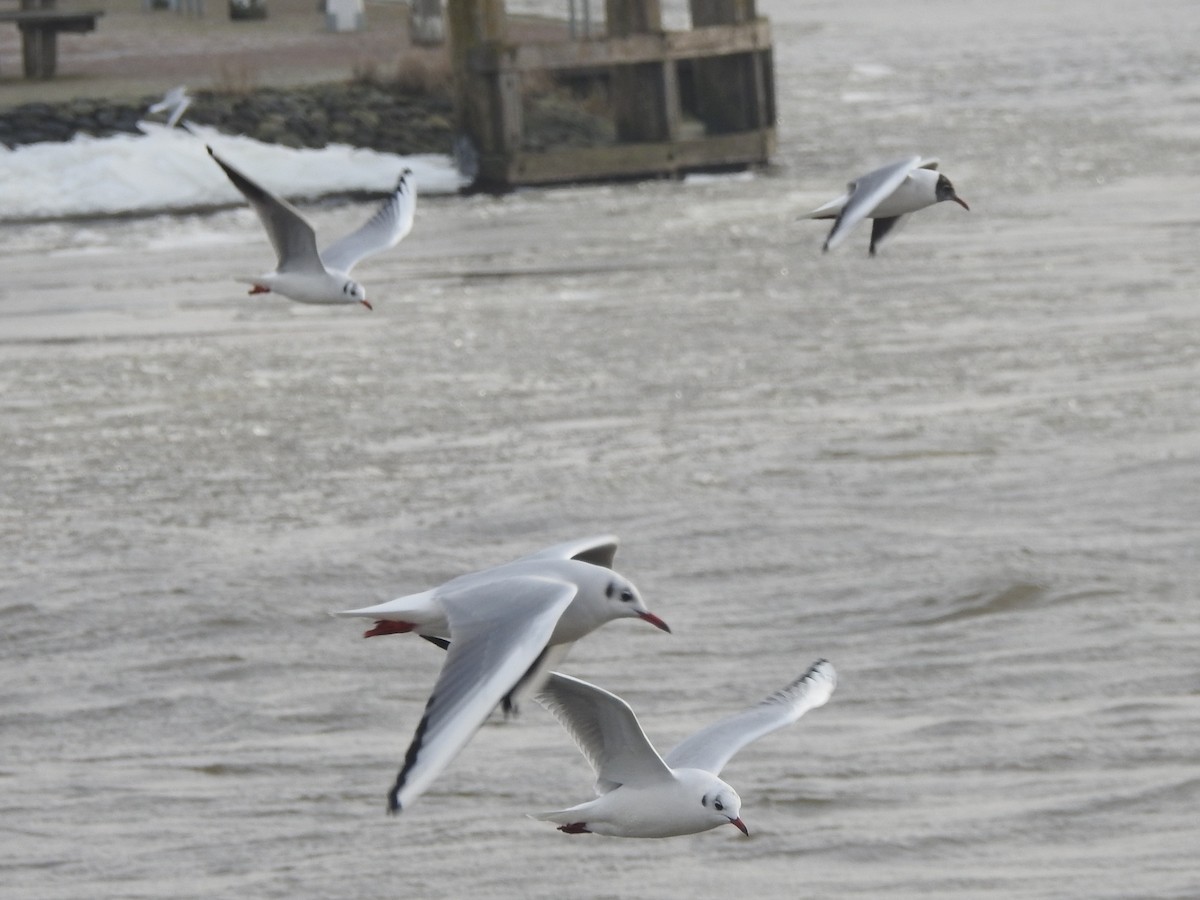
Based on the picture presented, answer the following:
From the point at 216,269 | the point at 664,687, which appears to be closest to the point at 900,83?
the point at 216,269

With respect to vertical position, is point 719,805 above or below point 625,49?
below

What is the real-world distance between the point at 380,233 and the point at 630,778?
4.07 metres

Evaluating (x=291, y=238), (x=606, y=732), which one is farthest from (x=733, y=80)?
(x=606, y=732)

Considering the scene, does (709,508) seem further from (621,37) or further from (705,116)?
(705,116)

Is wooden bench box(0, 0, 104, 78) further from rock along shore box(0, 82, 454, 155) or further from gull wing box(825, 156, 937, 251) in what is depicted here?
gull wing box(825, 156, 937, 251)

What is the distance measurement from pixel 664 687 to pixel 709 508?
2694 mm

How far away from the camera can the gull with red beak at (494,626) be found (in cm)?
509

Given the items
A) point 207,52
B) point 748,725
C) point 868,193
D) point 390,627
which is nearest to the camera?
point 390,627

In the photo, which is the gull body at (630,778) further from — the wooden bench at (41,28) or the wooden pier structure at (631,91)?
the wooden bench at (41,28)

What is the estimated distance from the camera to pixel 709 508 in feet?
45.0

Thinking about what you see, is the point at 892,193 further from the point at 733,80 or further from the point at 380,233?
the point at 733,80

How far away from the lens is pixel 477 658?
5641 mm

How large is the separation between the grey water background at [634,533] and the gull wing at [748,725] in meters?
1.95

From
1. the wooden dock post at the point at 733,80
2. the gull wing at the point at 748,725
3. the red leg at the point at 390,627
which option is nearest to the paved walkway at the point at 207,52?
the wooden dock post at the point at 733,80
